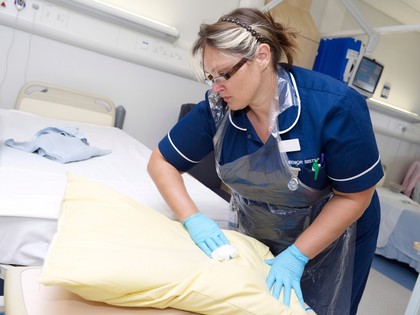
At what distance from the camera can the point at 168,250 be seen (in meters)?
0.77

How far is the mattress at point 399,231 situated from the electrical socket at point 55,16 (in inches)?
137

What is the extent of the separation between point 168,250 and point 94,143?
1350 millimetres

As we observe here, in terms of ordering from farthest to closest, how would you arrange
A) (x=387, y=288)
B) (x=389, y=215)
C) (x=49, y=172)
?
(x=389, y=215) → (x=387, y=288) → (x=49, y=172)

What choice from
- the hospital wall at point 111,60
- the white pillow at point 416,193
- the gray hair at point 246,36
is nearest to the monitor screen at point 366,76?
the hospital wall at point 111,60

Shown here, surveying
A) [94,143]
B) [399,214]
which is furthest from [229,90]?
[399,214]

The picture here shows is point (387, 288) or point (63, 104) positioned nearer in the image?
point (63, 104)

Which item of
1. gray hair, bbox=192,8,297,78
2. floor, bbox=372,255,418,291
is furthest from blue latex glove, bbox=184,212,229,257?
floor, bbox=372,255,418,291

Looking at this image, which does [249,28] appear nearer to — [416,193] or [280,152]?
[280,152]

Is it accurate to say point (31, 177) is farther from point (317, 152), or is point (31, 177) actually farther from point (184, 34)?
point (184, 34)

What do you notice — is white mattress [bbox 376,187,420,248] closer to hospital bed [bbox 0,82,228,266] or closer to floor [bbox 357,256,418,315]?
floor [bbox 357,256,418,315]

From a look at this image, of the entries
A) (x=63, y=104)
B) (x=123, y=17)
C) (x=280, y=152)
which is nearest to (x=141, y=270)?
(x=280, y=152)

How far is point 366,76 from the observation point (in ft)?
11.6

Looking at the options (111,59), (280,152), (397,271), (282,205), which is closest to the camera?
(280,152)

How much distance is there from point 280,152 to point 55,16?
2.07 m
